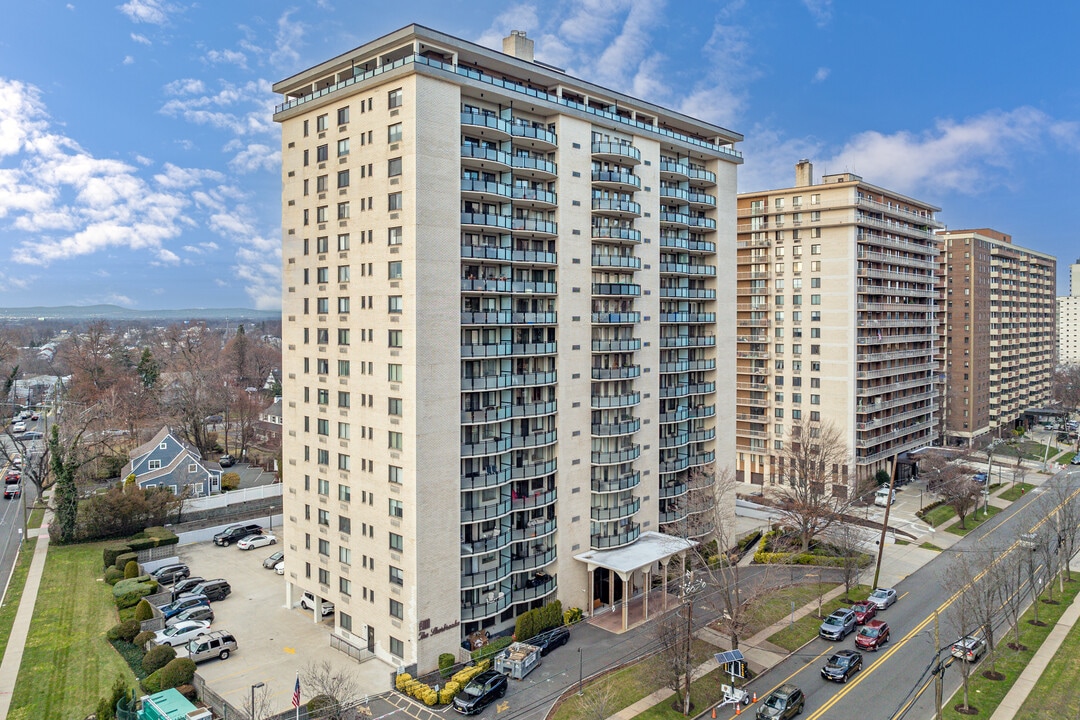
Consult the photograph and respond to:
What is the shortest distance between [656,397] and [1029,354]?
383 ft

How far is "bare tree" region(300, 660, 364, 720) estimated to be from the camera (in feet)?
111

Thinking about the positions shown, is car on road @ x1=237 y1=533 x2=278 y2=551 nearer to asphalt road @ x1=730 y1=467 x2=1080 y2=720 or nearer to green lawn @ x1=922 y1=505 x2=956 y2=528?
asphalt road @ x1=730 y1=467 x2=1080 y2=720

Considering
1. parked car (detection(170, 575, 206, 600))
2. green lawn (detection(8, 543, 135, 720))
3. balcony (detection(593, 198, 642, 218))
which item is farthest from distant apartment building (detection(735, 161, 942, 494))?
green lawn (detection(8, 543, 135, 720))

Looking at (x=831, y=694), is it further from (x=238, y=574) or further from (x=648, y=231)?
(x=238, y=574)

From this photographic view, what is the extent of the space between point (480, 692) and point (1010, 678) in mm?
31640

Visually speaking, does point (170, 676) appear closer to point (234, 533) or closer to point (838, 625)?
point (234, 533)

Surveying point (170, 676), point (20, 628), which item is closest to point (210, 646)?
point (170, 676)

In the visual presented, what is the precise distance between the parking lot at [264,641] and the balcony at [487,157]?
31570 millimetres

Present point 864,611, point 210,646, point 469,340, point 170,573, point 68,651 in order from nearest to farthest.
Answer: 1. point 210,646
2. point 68,651
3. point 469,340
4. point 864,611
5. point 170,573

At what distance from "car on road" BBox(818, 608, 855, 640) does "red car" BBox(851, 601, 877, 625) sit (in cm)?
94

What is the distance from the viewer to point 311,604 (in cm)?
4984

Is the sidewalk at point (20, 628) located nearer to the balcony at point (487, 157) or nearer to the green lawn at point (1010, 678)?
the balcony at point (487, 157)

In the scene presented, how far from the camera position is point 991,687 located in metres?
40.1

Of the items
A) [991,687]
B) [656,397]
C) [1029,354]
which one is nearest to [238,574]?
[656,397]
